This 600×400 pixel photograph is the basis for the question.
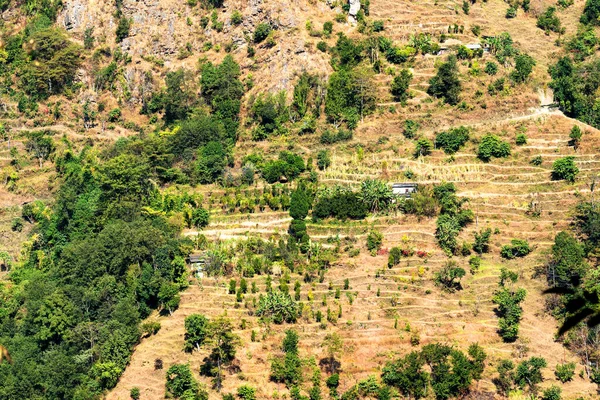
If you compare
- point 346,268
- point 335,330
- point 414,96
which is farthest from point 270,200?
point 414,96

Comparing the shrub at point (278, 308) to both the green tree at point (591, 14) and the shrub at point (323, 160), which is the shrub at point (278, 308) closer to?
the shrub at point (323, 160)

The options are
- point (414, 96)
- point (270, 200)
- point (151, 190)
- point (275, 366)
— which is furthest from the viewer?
point (414, 96)

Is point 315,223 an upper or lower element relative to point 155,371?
upper

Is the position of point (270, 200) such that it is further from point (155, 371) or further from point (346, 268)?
point (155, 371)

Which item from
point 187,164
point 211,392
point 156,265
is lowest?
point 211,392

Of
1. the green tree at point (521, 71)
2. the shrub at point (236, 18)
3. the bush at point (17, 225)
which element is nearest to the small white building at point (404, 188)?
the green tree at point (521, 71)

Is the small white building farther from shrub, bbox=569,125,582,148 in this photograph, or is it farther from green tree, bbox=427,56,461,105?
shrub, bbox=569,125,582,148

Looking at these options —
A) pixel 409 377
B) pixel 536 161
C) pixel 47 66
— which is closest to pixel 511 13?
pixel 536 161
